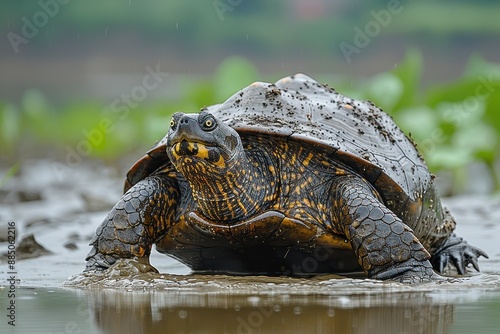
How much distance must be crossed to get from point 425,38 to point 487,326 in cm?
1695

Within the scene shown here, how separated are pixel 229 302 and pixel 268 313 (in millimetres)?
353

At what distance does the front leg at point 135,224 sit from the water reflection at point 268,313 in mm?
815

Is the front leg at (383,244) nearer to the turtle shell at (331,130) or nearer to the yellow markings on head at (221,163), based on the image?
the turtle shell at (331,130)

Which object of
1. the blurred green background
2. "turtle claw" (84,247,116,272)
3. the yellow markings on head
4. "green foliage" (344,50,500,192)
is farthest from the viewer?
the blurred green background

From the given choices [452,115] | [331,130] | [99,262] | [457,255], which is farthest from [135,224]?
[452,115]

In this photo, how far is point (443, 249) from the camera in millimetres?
5977

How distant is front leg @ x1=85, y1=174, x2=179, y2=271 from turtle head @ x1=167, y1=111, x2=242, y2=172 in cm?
52

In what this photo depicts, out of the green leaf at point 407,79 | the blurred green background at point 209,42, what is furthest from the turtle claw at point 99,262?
the blurred green background at point 209,42

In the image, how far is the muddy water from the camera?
10.9ft

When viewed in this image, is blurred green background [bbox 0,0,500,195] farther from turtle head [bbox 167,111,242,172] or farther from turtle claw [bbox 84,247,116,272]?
turtle head [bbox 167,111,242,172]

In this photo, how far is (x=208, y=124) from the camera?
464cm

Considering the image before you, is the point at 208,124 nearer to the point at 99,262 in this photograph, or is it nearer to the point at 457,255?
the point at 99,262

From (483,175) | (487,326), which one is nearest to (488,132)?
(483,175)

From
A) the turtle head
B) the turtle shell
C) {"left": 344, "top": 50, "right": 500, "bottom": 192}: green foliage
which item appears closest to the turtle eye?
the turtle head
